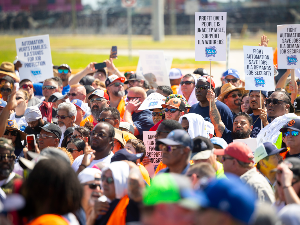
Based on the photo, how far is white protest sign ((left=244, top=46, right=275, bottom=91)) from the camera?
279 inches

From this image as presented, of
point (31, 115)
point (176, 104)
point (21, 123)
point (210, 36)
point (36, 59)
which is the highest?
point (210, 36)

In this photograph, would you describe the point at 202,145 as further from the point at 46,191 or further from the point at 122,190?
the point at 46,191

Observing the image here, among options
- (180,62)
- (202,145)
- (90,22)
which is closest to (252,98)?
(202,145)

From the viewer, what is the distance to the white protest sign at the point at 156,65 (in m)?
9.87

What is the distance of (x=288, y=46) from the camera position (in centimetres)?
788

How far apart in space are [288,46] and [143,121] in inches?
124

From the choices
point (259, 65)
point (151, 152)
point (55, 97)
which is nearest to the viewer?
point (151, 152)

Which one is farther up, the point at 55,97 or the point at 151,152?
the point at 55,97

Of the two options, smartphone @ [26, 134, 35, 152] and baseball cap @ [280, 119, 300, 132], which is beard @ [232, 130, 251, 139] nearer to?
baseball cap @ [280, 119, 300, 132]

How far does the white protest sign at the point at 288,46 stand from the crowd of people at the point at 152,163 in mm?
451

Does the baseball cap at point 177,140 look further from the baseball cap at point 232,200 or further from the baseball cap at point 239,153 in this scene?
the baseball cap at point 232,200

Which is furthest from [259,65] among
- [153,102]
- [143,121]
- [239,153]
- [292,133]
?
[239,153]

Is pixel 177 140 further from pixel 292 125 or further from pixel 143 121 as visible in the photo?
pixel 143 121

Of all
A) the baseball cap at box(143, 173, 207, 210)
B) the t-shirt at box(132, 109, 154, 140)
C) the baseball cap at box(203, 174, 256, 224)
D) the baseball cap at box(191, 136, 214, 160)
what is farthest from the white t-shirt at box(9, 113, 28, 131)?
the baseball cap at box(203, 174, 256, 224)
